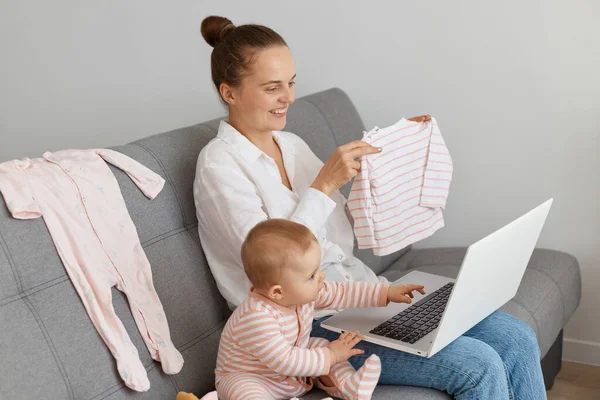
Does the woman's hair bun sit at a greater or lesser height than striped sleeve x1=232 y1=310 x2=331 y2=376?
greater

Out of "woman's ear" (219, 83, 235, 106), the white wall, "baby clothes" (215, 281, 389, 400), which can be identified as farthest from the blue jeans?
the white wall

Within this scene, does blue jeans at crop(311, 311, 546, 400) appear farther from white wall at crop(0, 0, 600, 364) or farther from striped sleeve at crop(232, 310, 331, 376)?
white wall at crop(0, 0, 600, 364)

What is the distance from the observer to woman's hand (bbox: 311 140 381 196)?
1900 millimetres

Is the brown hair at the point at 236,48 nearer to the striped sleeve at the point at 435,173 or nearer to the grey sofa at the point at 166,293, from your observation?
the grey sofa at the point at 166,293

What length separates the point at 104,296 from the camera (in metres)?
1.62

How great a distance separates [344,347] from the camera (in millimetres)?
1647

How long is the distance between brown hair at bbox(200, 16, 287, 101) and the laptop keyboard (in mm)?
708

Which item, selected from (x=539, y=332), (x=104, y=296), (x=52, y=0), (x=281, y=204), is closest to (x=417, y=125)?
(x=281, y=204)

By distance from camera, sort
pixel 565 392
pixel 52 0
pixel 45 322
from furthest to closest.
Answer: pixel 52 0 < pixel 565 392 < pixel 45 322

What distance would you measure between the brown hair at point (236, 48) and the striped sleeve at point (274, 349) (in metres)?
0.66

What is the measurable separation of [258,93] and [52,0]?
1701 mm

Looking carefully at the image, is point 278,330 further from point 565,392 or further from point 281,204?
point 565,392

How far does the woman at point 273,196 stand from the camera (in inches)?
67.0

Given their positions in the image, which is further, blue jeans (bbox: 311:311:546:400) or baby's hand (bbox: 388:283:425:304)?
baby's hand (bbox: 388:283:425:304)
